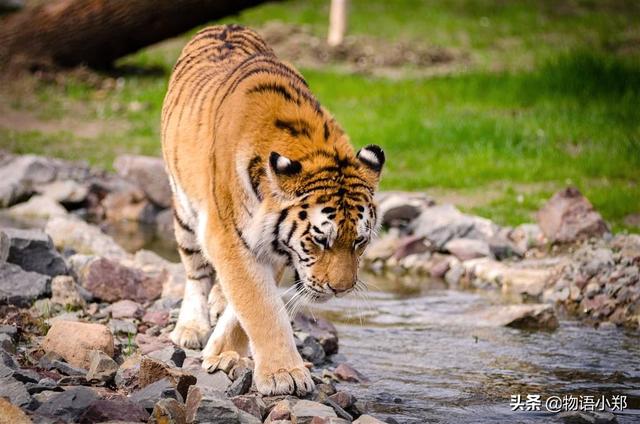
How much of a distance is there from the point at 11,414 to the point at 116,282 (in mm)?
2930

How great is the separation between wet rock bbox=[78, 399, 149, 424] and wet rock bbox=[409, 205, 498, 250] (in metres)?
5.73

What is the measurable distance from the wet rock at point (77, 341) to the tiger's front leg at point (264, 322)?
2.54 ft

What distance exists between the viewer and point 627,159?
39.0ft

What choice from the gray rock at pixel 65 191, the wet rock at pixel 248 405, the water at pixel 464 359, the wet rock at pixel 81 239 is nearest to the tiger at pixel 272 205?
the wet rock at pixel 248 405

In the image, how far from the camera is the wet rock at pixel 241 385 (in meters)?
5.25


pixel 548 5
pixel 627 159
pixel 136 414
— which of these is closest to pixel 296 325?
pixel 136 414

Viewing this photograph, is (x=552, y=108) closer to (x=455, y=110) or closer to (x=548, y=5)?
(x=455, y=110)

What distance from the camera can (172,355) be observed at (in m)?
5.77

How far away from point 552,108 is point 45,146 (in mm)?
6425

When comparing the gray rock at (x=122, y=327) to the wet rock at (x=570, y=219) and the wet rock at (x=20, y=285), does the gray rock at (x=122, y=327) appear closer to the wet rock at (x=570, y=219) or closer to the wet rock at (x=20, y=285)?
the wet rock at (x=20, y=285)

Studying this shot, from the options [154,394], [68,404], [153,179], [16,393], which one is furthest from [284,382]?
[153,179]

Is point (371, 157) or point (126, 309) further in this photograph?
point (126, 309)

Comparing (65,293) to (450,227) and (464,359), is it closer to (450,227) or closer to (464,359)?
(464,359)

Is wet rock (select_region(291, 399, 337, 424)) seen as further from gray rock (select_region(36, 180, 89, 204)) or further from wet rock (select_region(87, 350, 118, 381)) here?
gray rock (select_region(36, 180, 89, 204))
